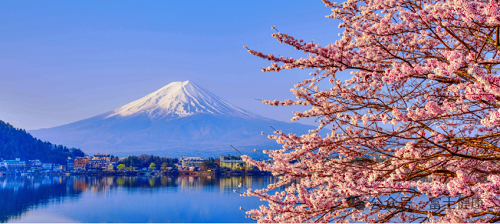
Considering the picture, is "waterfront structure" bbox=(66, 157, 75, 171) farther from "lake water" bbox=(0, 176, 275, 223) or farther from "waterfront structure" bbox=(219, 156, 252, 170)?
"lake water" bbox=(0, 176, 275, 223)

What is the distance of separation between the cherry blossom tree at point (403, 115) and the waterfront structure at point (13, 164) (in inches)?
3092

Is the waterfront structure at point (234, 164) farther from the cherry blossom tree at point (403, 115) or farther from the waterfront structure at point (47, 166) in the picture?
the cherry blossom tree at point (403, 115)

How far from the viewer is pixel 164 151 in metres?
122

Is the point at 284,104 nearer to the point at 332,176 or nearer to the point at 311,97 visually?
the point at 311,97

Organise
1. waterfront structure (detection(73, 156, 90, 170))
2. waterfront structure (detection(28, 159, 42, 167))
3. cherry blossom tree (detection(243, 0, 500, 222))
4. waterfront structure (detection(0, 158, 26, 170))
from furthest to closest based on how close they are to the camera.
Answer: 1. waterfront structure (detection(73, 156, 90, 170))
2. waterfront structure (detection(28, 159, 42, 167))
3. waterfront structure (detection(0, 158, 26, 170))
4. cherry blossom tree (detection(243, 0, 500, 222))

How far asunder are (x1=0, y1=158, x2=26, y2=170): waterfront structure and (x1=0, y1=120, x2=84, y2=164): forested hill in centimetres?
312

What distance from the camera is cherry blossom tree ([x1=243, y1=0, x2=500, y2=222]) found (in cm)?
213

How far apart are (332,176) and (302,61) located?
120cm

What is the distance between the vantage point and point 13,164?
70.1 meters

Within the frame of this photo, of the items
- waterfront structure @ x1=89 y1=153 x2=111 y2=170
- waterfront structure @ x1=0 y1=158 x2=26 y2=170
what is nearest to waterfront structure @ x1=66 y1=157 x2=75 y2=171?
waterfront structure @ x1=89 y1=153 x2=111 y2=170

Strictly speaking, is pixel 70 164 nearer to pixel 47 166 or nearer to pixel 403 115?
pixel 47 166

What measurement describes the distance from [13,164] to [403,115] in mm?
82097

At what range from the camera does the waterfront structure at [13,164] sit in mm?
68812

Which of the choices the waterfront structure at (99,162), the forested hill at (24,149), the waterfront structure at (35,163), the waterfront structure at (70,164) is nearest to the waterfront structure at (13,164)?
the waterfront structure at (35,163)
